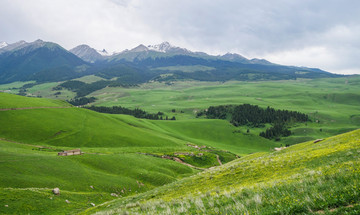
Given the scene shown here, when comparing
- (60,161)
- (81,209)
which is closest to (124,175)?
(60,161)

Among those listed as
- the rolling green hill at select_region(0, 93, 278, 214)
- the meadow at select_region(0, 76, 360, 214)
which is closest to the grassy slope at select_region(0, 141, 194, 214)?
the rolling green hill at select_region(0, 93, 278, 214)

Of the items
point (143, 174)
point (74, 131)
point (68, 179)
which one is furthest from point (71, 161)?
point (74, 131)

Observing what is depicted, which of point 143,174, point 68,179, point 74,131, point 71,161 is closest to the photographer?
point 68,179

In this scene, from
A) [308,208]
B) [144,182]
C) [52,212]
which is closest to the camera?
[308,208]

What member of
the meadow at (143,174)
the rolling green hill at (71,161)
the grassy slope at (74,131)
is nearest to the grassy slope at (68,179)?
the rolling green hill at (71,161)

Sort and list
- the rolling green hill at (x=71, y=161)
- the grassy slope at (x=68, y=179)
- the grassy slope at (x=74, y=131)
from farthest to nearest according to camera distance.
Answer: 1. the grassy slope at (x=74, y=131)
2. the rolling green hill at (x=71, y=161)
3. the grassy slope at (x=68, y=179)

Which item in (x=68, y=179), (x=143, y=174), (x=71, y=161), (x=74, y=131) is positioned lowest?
(x=143, y=174)

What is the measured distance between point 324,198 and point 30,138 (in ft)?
323

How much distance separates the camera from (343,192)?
407 inches

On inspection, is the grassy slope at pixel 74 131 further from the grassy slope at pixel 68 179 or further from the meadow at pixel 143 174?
the grassy slope at pixel 68 179

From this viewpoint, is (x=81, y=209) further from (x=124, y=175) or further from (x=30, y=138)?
(x=30, y=138)

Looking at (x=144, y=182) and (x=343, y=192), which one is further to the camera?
(x=144, y=182)

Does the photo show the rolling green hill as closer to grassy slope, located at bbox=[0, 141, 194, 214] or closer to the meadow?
grassy slope, located at bbox=[0, 141, 194, 214]

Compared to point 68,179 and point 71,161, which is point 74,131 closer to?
point 71,161
